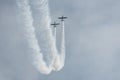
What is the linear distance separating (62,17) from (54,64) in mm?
16999

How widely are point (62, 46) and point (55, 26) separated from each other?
867cm

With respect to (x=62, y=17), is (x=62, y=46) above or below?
below

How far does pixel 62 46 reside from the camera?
97.9 m

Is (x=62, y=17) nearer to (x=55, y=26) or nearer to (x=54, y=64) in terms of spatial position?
(x=55, y=26)

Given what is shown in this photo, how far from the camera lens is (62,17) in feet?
347

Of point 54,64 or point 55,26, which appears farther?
point 55,26

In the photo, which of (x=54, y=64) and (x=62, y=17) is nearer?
(x=54, y=64)

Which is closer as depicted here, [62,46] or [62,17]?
[62,46]

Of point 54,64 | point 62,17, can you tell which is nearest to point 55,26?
point 62,17

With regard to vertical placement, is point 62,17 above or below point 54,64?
above

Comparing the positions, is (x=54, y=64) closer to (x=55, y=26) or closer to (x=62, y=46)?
(x=62, y=46)

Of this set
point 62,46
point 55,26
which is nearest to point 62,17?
point 55,26

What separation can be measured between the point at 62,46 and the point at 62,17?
12.0 m
